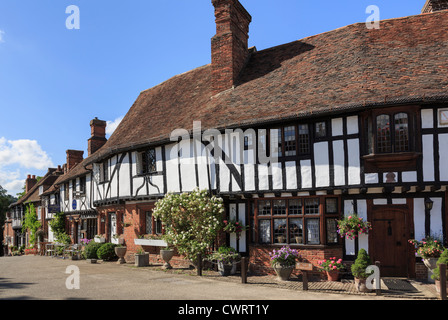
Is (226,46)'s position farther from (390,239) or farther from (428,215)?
(428,215)

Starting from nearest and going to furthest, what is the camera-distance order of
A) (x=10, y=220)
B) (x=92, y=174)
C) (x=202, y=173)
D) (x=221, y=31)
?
(x=202, y=173) < (x=221, y=31) < (x=92, y=174) < (x=10, y=220)

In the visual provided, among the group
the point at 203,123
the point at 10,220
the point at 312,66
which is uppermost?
the point at 312,66

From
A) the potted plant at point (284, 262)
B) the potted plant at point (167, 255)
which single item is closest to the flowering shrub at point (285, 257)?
the potted plant at point (284, 262)

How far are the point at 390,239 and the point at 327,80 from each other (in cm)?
541

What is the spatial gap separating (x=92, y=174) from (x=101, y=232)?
138 inches

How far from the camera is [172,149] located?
47.4 ft

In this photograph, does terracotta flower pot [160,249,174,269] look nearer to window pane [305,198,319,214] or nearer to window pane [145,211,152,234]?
window pane [145,211,152,234]

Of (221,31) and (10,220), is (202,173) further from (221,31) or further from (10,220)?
(10,220)

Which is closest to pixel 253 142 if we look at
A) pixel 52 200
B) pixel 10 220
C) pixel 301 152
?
pixel 301 152

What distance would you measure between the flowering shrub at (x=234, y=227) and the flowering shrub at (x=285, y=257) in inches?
68.5

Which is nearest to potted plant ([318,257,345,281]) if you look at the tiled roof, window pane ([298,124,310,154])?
window pane ([298,124,310,154])

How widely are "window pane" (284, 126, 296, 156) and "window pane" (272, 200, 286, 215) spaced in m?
1.62

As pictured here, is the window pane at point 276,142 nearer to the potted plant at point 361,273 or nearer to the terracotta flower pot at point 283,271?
the terracotta flower pot at point 283,271
